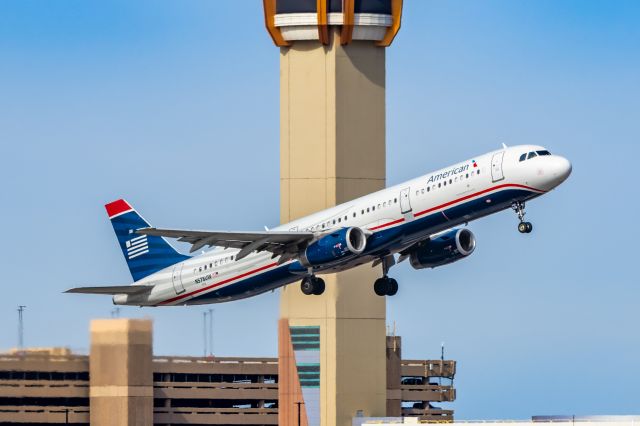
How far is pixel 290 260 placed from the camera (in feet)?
354

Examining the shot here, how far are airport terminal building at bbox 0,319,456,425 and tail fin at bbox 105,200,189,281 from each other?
27.9 metres

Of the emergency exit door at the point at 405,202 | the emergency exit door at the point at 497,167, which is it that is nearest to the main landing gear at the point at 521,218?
the emergency exit door at the point at 497,167

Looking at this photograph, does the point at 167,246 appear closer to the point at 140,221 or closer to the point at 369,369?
the point at 140,221

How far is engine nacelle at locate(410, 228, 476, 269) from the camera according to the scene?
10762cm

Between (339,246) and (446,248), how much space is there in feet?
24.6

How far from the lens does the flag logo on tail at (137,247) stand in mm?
119750

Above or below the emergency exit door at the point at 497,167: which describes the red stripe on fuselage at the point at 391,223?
below

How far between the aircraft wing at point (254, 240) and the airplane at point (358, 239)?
0.05 meters

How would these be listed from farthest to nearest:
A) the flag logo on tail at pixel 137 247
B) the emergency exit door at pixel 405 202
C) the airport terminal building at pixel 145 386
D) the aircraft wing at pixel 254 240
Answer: the airport terminal building at pixel 145 386 → the flag logo on tail at pixel 137 247 → the aircraft wing at pixel 254 240 → the emergency exit door at pixel 405 202

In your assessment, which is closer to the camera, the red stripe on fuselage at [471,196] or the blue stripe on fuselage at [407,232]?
the red stripe on fuselage at [471,196]

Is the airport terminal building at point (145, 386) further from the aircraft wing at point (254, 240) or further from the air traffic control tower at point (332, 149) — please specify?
the aircraft wing at point (254, 240)

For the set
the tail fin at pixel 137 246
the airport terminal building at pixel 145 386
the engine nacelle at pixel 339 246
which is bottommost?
the airport terminal building at pixel 145 386

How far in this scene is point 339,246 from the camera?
103 meters

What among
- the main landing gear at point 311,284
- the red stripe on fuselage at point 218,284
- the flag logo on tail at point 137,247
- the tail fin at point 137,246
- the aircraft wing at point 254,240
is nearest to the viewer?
the aircraft wing at point 254,240
